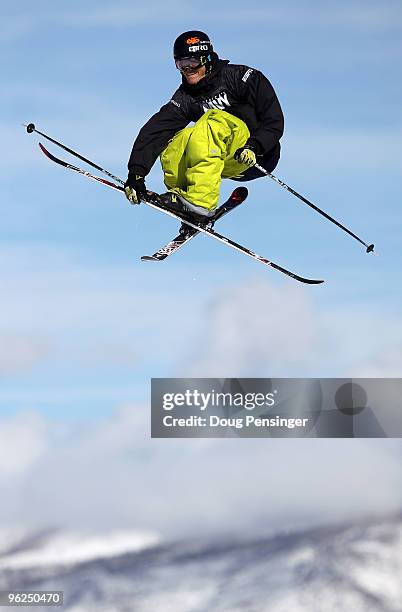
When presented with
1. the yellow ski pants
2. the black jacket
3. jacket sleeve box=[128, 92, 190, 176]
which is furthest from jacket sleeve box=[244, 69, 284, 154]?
jacket sleeve box=[128, 92, 190, 176]

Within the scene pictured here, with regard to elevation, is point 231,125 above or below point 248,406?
above

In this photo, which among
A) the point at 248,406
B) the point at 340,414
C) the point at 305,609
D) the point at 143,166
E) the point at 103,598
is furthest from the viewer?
the point at 305,609

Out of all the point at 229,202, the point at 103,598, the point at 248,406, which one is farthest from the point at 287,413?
the point at 103,598

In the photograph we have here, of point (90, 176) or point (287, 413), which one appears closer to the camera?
point (90, 176)

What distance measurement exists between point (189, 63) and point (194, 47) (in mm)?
231

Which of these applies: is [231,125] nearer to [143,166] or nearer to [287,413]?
[143,166]

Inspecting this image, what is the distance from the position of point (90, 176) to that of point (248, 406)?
451 cm

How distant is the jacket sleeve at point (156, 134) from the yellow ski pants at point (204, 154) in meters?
0.19

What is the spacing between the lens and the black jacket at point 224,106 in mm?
14578

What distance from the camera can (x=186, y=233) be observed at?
15344 mm

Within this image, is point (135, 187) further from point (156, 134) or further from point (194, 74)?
point (194, 74)

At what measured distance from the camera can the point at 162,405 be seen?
17031 mm

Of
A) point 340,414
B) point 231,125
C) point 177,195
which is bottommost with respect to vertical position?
point 340,414

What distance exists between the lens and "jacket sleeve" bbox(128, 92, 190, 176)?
47.1ft
